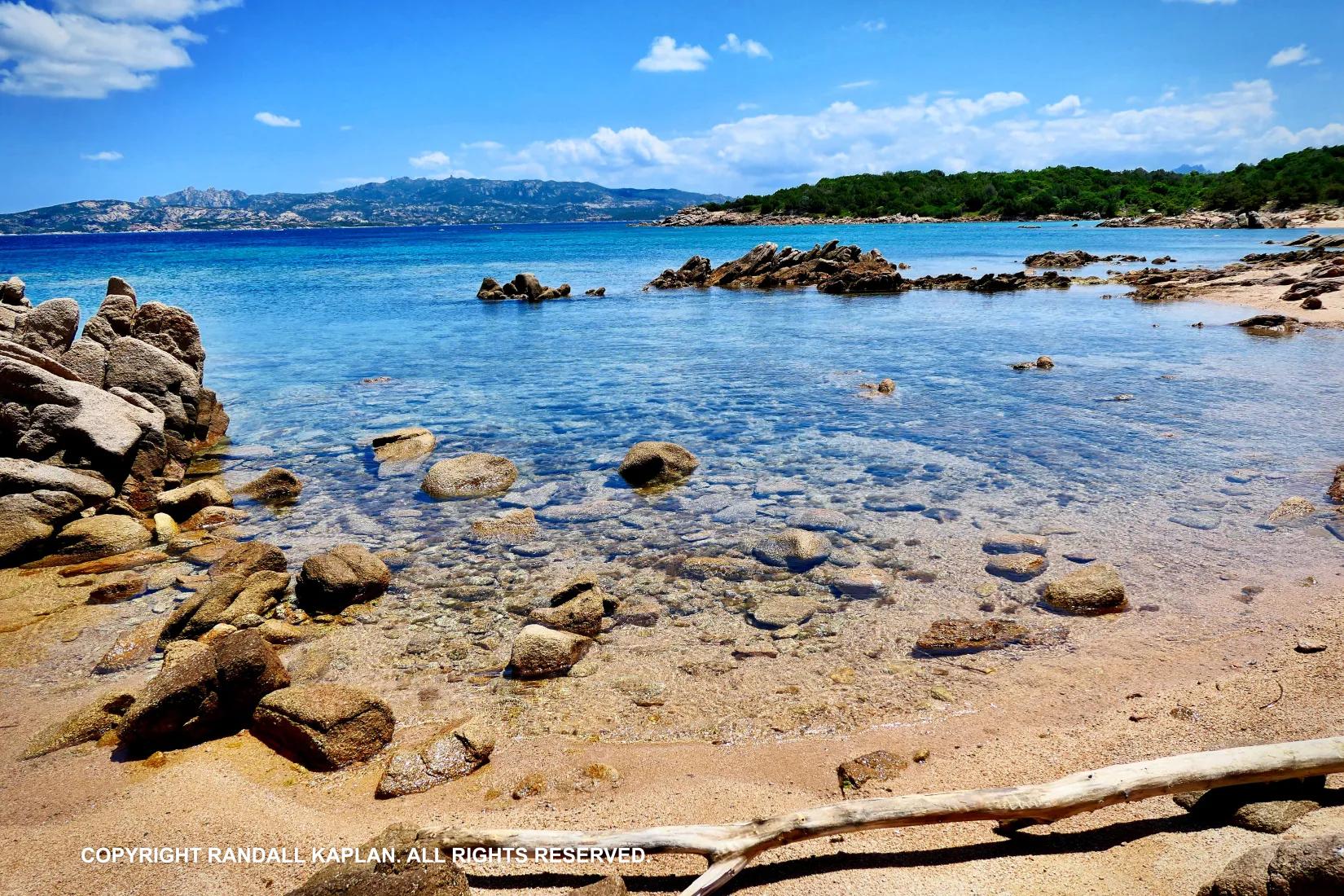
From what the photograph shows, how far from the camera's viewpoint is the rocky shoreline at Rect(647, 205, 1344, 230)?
279 feet

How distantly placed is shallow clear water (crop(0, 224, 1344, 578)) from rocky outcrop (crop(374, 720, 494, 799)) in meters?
4.50

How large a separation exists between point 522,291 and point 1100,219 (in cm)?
11934

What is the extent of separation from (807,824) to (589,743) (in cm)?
250

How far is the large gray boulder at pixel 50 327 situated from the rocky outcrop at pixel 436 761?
1555 cm

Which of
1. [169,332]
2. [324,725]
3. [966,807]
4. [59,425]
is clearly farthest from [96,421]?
[966,807]

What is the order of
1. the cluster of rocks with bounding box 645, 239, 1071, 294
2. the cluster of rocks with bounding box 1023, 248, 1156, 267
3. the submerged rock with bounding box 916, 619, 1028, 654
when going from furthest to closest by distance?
the cluster of rocks with bounding box 1023, 248, 1156, 267, the cluster of rocks with bounding box 645, 239, 1071, 294, the submerged rock with bounding box 916, 619, 1028, 654

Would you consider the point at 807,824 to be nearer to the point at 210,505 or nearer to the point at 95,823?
the point at 95,823

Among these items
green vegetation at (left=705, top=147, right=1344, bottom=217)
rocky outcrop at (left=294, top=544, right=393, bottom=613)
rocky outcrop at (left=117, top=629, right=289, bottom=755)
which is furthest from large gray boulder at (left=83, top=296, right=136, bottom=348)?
green vegetation at (left=705, top=147, right=1344, bottom=217)

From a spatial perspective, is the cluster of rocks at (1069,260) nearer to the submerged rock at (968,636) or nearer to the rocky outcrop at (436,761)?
the submerged rock at (968,636)

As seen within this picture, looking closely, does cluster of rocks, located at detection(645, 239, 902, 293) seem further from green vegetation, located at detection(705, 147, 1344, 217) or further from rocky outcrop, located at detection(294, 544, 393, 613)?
green vegetation, located at detection(705, 147, 1344, 217)

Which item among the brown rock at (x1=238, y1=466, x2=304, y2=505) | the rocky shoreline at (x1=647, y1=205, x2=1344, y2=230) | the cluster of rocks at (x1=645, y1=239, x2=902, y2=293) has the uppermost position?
the rocky shoreline at (x1=647, y1=205, x2=1344, y2=230)

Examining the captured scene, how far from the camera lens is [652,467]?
45.2ft

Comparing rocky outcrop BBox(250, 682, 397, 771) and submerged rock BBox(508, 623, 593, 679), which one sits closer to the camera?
rocky outcrop BBox(250, 682, 397, 771)

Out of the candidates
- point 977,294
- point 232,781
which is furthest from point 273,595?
point 977,294
